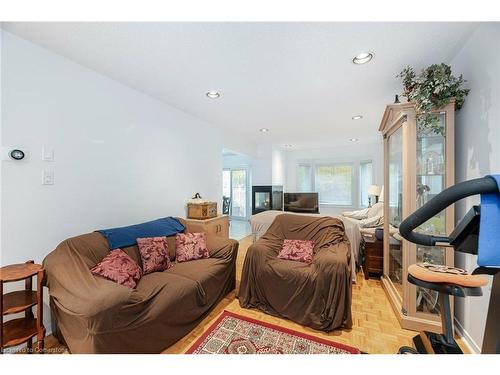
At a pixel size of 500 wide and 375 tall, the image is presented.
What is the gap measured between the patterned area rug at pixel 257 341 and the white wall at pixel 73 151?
5.37 ft

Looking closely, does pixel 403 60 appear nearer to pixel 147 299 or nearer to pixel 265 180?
pixel 147 299

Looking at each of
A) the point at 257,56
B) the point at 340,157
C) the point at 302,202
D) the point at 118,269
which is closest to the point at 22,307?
the point at 118,269

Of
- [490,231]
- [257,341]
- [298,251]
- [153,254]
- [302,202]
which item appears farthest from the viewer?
[302,202]

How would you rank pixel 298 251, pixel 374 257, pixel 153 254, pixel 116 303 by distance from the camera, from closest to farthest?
1. pixel 116 303
2. pixel 153 254
3. pixel 298 251
4. pixel 374 257

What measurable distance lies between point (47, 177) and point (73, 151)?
33 cm

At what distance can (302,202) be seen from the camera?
19.6 ft

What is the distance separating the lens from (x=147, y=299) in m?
1.56

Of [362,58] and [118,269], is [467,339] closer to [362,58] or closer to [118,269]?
[362,58]

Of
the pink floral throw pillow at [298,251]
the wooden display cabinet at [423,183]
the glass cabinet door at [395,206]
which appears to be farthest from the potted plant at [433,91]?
the pink floral throw pillow at [298,251]

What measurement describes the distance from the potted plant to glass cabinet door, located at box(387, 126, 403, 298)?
35cm

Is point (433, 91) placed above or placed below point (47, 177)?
above

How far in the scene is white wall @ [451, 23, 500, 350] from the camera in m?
1.39
